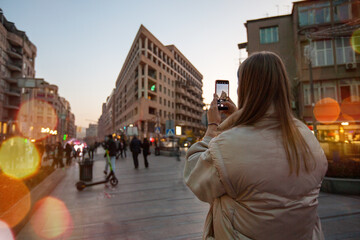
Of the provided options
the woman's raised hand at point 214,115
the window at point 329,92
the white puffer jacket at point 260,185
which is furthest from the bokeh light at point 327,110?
the white puffer jacket at point 260,185

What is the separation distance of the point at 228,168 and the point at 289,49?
2647 centimetres

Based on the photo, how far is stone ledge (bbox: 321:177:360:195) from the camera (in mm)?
6211

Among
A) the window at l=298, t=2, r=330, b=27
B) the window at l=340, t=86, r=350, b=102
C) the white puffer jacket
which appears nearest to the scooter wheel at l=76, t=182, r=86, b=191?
the white puffer jacket

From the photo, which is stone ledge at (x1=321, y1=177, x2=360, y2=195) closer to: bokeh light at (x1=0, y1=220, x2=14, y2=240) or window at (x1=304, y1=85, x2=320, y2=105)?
bokeh light at (x1=0, y1=220, x2=14, y2=240)

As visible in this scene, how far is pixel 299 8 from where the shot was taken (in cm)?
2175

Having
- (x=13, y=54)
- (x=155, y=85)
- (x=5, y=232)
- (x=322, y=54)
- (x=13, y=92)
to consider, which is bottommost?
(x=5, y=232)

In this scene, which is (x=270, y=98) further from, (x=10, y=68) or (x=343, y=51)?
(x=10, y=68)

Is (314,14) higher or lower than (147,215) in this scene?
higher

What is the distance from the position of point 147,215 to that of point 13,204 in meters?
2.86

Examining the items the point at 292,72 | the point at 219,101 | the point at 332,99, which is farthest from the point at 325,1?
the point at 219,101

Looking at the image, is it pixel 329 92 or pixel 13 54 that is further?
A: pixel 13 54

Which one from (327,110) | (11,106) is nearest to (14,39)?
(11,106)

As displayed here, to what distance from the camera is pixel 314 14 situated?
70.1 feet

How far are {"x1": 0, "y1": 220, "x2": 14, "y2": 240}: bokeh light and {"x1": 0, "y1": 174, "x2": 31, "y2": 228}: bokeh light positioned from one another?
9cm
